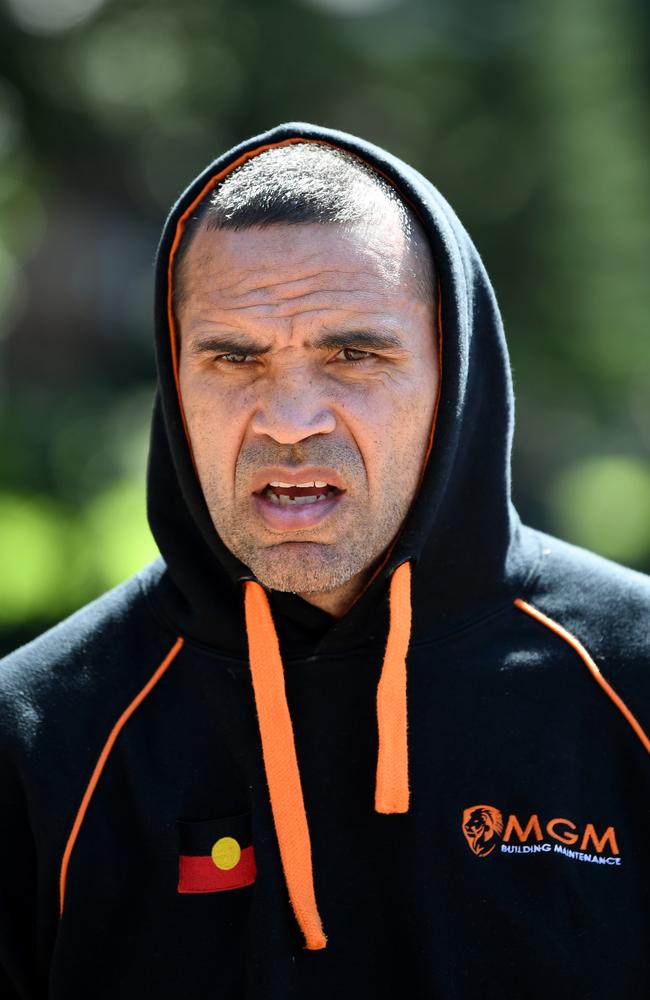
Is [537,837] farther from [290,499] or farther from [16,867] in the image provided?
[16,867]

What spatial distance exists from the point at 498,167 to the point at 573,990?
13740mm

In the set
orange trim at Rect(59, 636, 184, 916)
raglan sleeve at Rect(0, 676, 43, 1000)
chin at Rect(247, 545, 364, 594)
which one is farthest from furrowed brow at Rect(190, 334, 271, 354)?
raglan sleeve at Rect(0, 676, 43, 1000)

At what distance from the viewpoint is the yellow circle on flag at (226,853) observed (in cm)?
244

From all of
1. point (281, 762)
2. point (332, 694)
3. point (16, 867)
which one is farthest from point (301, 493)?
point (16, 867)

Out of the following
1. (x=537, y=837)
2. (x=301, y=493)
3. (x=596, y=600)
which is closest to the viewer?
(x=537, y=837)

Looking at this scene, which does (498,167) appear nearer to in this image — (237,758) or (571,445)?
(571,445)

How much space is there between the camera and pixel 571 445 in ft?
49.0

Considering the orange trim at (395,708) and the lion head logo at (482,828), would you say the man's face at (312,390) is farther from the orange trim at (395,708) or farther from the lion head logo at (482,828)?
the lion head logo at (482,828)

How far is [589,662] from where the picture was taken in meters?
2.51

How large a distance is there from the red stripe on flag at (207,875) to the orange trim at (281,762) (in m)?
0.11

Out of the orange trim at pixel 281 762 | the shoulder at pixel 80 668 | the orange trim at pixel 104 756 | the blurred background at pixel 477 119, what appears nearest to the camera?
the orange trim at pixel 281 762

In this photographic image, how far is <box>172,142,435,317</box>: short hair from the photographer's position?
250cm

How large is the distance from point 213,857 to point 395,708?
49 centimetres

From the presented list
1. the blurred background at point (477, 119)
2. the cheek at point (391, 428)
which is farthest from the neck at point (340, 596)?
the blurred background at point (477, 119)
